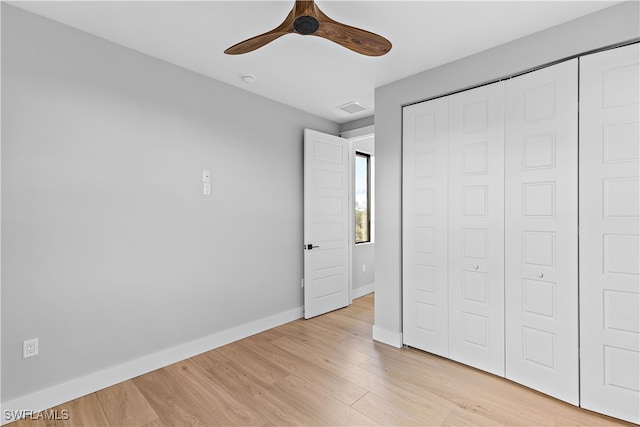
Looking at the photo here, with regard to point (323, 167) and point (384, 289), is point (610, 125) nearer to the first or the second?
point (384, 289)

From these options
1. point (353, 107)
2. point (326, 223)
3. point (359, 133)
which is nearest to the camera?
point (353, 107)

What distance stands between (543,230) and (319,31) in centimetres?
199

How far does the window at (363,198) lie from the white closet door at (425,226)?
2.18m

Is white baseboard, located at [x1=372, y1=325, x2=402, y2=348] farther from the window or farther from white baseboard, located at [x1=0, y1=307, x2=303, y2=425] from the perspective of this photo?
the window

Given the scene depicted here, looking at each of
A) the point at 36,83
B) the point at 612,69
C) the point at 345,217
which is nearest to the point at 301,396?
the point at 345,217

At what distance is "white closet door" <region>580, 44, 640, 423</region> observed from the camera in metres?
1.83

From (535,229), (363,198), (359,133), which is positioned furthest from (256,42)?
(363,198)

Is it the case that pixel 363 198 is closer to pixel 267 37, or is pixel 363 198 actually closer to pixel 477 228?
pixel 477 228

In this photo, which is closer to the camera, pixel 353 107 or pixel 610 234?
pixel 610 234

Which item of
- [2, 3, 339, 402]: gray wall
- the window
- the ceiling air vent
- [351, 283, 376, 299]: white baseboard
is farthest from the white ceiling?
[351, 283, 376, 299]: white baseboard

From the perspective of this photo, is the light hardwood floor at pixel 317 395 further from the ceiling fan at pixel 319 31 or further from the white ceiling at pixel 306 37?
the white ceiling at pixel 306 37

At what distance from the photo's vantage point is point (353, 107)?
3719 mm

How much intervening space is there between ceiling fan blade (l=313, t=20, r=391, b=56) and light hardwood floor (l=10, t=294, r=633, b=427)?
223 centimetres

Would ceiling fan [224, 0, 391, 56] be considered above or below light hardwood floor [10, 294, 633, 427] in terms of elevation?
above
